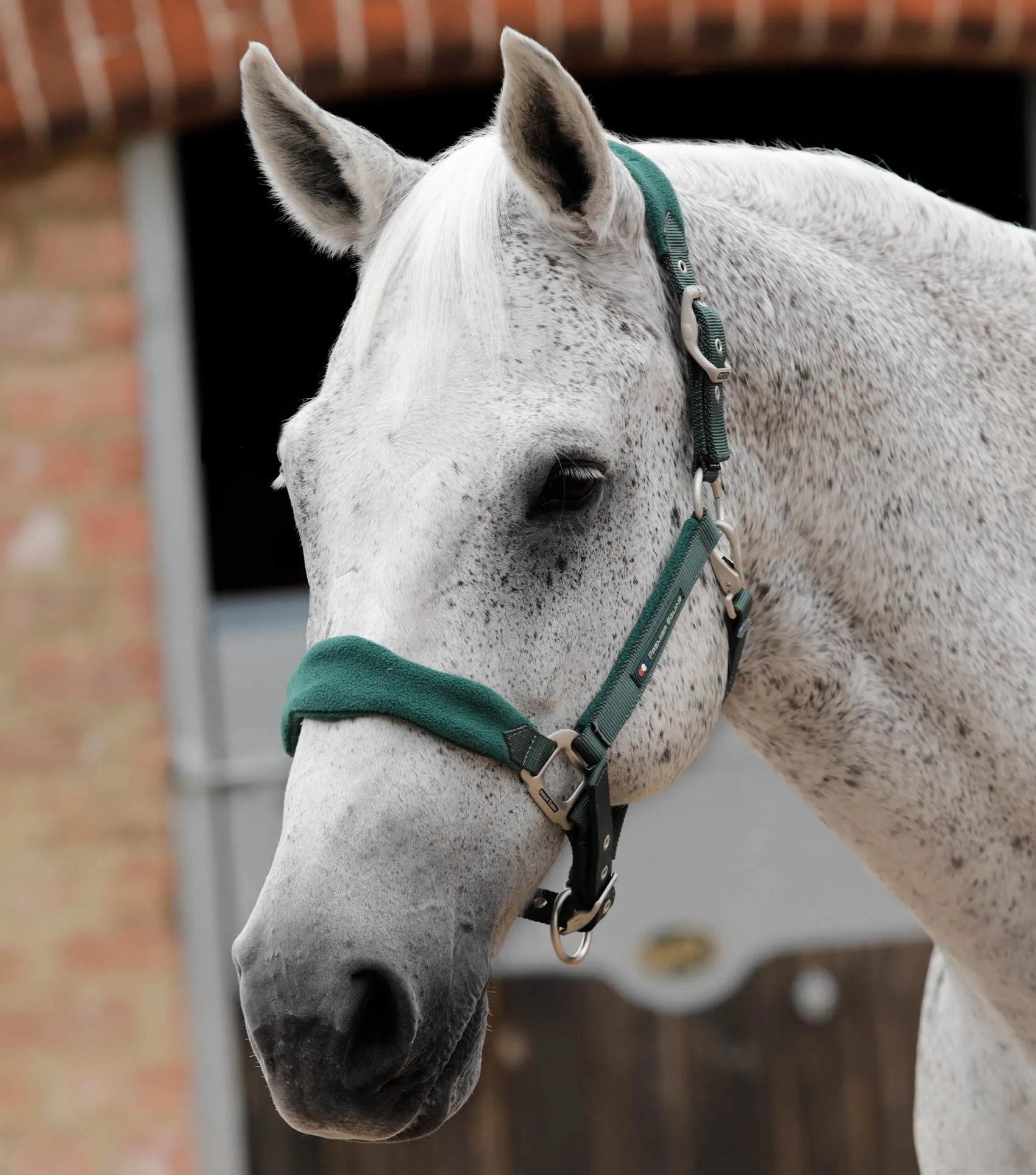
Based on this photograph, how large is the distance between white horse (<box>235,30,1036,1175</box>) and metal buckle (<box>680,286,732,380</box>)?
0.02 m

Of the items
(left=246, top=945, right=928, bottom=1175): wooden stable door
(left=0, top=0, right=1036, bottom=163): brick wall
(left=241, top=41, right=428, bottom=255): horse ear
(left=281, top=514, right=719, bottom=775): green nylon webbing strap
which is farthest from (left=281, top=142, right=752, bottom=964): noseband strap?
(left=246, top=945, right=928, bottom=1175): wooden stable door

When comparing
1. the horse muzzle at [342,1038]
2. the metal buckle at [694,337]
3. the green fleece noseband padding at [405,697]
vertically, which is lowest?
the horse muzzle at [342,1038]

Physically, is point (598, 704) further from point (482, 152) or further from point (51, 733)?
point (51, 733)


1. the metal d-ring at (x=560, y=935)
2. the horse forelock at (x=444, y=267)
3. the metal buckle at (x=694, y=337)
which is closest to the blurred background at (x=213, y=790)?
the horse forelock at (x=444, y=267)

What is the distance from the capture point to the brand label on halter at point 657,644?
1.28 m

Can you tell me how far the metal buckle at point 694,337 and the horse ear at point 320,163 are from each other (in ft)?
1.18

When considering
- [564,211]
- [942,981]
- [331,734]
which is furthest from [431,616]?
[942,981]

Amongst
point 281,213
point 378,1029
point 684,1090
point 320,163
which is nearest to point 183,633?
point 281,213

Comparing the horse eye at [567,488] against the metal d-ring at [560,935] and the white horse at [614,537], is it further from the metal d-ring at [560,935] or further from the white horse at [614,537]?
the metal d-ring at [560,935]

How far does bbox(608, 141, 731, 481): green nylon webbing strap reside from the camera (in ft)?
4.41

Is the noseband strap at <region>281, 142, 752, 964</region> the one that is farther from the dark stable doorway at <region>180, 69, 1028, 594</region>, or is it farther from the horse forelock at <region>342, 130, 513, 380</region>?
the dark stable doorway at <region>180, 69, 1028, 594</region>

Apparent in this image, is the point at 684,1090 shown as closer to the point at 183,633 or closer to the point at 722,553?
the point at 183,633

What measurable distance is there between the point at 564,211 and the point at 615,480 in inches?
11.2

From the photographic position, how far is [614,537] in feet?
4.23
